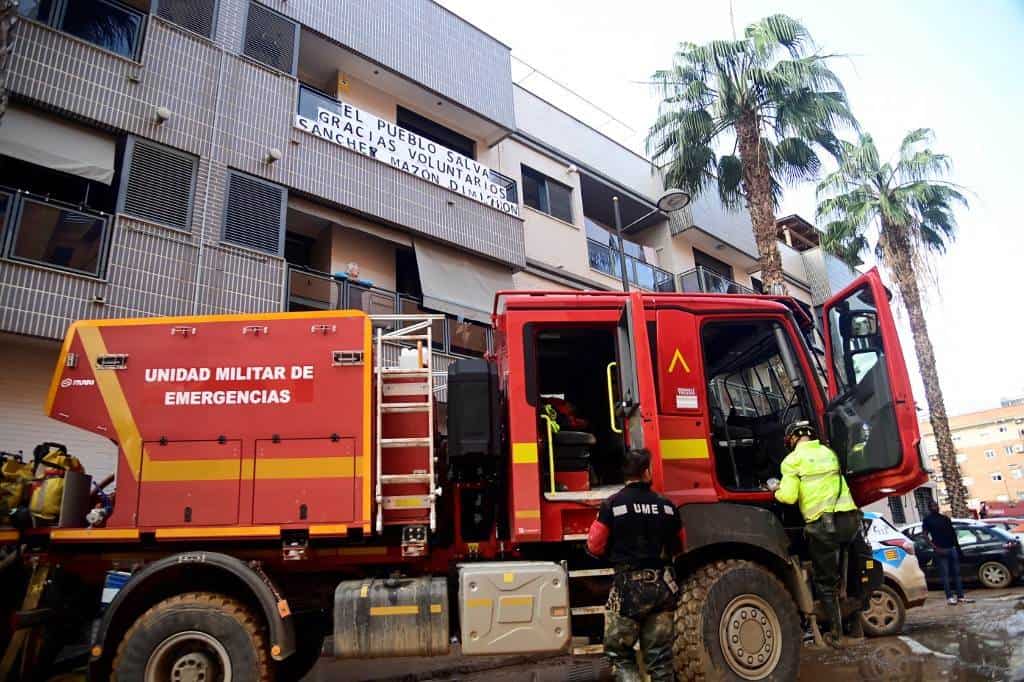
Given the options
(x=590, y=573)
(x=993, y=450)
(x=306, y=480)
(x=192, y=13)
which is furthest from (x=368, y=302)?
(x=993, y=450)

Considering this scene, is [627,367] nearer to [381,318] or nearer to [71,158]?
[381,318]

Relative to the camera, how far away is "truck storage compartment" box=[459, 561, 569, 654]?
14.3ft

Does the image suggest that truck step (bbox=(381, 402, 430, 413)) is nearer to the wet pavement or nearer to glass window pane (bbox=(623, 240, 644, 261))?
the wet pavement

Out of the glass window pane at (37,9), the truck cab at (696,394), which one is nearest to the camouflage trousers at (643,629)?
the truck cab at (696,394)

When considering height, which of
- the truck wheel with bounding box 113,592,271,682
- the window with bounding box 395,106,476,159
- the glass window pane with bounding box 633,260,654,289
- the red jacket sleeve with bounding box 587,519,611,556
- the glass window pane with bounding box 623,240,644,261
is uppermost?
the window with bounding box 395,106,476,159

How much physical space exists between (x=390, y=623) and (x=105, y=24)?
385 inches

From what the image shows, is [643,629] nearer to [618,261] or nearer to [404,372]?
[404,372]

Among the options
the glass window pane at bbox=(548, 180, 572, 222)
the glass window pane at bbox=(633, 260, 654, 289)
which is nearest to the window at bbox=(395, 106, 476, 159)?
the glass window pane at bbox=(548, 180, 572, 222)

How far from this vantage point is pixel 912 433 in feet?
15.3

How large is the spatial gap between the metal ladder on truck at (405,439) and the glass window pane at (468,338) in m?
7.31

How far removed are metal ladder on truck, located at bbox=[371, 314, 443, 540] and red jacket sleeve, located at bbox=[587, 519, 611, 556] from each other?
1.14m

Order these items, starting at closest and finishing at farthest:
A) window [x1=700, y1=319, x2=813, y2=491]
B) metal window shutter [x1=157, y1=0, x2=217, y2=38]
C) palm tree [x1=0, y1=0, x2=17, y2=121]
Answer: window [x1=700, y1=319, x2=813, y2=491] → palm tree [x1=0, y1=0, x2=17, y2=121] → metal window shutter [x1=157, y1=0, x2=217, y2=38]

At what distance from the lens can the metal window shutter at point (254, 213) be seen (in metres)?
10.0

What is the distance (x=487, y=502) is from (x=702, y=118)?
Result: 1309 centimetres
